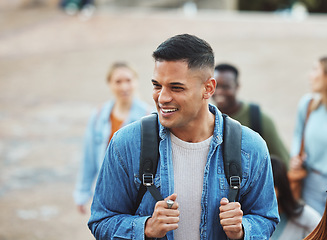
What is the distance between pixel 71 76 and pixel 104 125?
27.3ft

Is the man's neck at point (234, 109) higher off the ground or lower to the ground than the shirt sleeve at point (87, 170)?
higher

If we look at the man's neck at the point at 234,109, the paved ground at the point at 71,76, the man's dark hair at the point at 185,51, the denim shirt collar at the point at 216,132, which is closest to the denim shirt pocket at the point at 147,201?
the denim shirt collar at the point at 216,132

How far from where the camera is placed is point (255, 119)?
402cm

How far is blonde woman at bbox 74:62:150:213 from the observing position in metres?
4.31

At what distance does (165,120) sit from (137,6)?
19.7 metres

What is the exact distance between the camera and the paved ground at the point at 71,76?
6383 millimetres

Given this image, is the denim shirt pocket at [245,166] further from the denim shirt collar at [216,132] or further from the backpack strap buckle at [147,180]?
the backpack strap buckle at [147,180]

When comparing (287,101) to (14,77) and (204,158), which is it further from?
(204,158)

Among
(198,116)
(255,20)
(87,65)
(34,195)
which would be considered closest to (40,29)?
(87,65)

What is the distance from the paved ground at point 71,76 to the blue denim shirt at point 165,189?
343cm

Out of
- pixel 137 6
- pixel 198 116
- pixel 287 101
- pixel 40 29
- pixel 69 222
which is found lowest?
pixel 69 222

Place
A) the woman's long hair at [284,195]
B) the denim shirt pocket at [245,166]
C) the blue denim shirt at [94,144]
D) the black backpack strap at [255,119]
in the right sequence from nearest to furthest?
1. the denim shirt pocket at [245,166]
2. the woman's long hair at [284,195]
3. the black backpack strap at [255,119]
4. the blue denim shirt at [94,144]

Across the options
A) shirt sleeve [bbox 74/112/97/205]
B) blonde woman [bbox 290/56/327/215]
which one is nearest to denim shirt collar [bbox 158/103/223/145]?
blonde woman [bbox 290/56/327/215]

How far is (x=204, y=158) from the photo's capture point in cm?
222
